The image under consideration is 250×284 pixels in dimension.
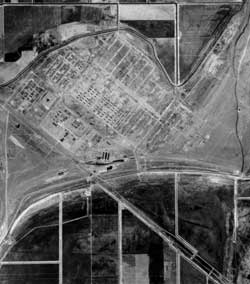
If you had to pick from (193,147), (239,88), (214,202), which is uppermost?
(239,88)

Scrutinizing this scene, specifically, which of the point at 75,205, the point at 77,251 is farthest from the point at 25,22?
the point at 77,251

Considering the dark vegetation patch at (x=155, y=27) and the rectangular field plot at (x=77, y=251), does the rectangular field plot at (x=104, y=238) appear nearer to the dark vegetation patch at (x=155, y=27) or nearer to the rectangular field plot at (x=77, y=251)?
the rectangular field plot at (x=77, y=251)

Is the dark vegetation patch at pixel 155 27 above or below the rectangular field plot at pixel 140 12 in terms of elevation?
below

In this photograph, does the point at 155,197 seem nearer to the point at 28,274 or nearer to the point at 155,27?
the point at 28,274

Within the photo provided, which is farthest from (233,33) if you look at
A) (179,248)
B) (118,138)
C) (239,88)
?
(179,248)

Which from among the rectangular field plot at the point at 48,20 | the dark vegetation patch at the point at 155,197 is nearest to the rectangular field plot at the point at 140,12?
the rectangular field plot at the point at 48,20

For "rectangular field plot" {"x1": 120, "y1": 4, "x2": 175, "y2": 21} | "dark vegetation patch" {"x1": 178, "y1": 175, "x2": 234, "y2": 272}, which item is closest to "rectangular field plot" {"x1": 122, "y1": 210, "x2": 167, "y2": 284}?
"dark vegetation patch" {"x1": 178, "y1": 175, "x2": 234, "y2": 272}

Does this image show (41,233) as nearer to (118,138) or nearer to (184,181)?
(118,138)

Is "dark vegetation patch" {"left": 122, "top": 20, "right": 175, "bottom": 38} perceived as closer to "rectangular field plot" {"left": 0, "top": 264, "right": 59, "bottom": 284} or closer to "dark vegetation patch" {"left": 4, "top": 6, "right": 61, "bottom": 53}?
"dark vegetation patch" {"left": 4, "top": 6, "right": 61, "bottom": 53}
